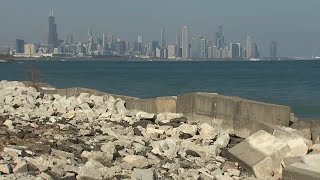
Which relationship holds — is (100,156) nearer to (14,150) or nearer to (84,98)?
(14,150)

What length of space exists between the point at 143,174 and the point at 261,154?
7.23 feet

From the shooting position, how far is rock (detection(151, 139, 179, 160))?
833 cm

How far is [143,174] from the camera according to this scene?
22.5 feet

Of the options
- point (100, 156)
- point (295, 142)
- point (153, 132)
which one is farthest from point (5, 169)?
point (295, 142)

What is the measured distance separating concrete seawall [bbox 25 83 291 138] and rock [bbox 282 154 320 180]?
2.23m

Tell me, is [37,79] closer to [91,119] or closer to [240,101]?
[91,119]

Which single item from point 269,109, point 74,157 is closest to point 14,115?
point 74,157

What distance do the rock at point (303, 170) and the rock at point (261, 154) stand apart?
54 cm

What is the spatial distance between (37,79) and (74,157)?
1087 centimetres

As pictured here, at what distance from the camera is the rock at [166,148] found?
8.33 meters

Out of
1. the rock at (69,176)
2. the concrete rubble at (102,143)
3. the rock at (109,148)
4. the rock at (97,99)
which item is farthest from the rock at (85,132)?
the rock at (97,99)

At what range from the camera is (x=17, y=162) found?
6812 millimetres

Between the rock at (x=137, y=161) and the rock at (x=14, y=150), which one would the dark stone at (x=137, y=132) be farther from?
the rock at (x=14, y=150)

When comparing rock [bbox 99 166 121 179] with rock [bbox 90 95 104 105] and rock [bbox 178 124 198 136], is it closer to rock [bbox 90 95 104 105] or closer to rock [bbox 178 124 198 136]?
rock [bbox 178 124 198 136]
